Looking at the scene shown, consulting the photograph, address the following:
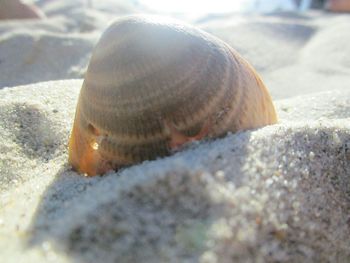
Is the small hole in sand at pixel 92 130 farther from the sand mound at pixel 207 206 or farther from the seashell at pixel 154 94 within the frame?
the sand mound at pixel 207 206

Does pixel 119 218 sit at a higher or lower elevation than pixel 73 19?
higher

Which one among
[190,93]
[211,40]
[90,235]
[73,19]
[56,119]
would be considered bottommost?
[73,19]

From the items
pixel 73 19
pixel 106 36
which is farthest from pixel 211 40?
pixel 73 19

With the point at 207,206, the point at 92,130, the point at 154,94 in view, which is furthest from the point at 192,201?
the point at 92,130

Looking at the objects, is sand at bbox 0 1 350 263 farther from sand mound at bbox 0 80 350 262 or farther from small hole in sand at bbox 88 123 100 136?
small hole in sand at bbox 88 123 100 136

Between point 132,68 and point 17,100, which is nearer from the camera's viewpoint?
point 132,68

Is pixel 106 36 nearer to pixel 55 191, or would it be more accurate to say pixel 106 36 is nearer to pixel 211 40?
pixel 211 40

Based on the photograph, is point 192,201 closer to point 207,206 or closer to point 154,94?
point 207,206

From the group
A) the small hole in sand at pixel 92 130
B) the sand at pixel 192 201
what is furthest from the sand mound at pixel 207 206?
the small hole in sand at pixel 92 130
